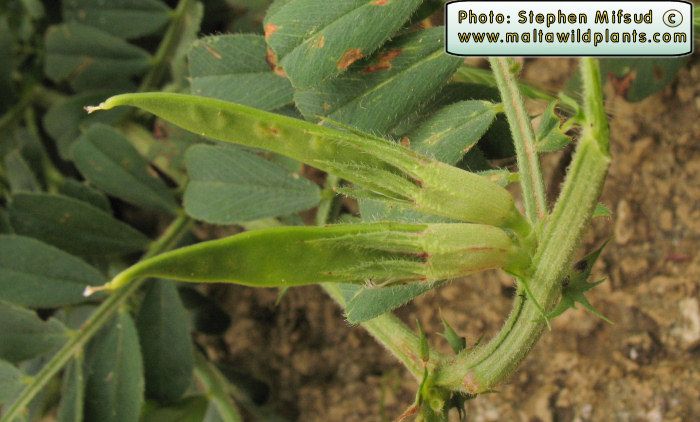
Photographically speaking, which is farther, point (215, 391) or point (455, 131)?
point (215, 391)

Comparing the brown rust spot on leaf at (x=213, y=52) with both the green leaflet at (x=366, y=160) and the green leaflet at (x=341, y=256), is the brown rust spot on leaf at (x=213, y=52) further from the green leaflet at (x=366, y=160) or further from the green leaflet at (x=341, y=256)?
the green leaflet at (x=341, y=256)

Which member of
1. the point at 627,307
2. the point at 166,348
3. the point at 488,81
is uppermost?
the point at 488,81

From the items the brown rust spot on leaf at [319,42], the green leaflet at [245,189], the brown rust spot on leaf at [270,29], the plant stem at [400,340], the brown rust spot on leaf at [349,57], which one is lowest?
the plant stem at [400,340]

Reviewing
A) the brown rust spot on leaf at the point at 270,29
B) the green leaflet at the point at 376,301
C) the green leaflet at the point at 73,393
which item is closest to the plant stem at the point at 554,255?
the green leaflet at the point at 376,301

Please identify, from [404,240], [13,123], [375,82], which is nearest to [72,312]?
[13,123]

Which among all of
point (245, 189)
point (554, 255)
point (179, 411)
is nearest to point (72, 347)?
point (179, 411)

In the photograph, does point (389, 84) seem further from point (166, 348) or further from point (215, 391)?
point (215, 391)

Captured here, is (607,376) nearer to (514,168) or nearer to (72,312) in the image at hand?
(514,168)
